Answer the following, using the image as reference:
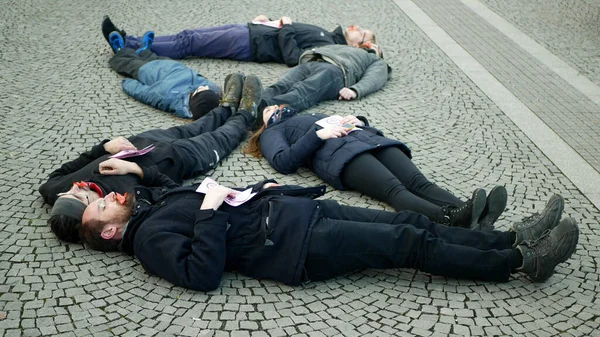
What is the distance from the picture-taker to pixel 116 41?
8.37 metres

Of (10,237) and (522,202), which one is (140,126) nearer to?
(10,237)

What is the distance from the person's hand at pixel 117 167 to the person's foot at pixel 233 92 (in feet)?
5.90

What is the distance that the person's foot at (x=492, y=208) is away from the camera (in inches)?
187

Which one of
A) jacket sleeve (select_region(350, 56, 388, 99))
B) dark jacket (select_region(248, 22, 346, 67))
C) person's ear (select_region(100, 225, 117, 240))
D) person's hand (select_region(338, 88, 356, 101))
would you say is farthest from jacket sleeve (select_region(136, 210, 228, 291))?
dark jacket (select_region(248, 22, 346, 67))

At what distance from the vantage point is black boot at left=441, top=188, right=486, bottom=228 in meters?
4.66

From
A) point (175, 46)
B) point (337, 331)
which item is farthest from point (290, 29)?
point (337, 331)

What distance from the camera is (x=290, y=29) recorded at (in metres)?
8.60

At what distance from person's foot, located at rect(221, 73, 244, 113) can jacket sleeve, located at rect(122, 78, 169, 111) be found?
0.71 meters

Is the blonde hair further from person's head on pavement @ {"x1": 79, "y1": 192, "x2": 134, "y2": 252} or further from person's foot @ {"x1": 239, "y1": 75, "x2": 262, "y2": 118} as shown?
person's head on pavement @ {"x1": 79, "y1": 192, "x2": 134, "y2": 252}

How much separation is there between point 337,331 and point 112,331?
1277mm

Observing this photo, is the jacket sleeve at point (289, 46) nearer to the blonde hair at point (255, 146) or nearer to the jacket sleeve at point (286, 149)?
the blonde hair at point (255, 146)

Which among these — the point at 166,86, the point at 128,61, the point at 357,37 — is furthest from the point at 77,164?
the point at 357,37

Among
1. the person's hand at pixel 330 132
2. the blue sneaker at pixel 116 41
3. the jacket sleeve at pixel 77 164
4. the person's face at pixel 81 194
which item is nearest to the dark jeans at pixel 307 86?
the person's hand at pixel 330 132

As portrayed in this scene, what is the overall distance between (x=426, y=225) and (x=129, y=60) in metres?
4.74
